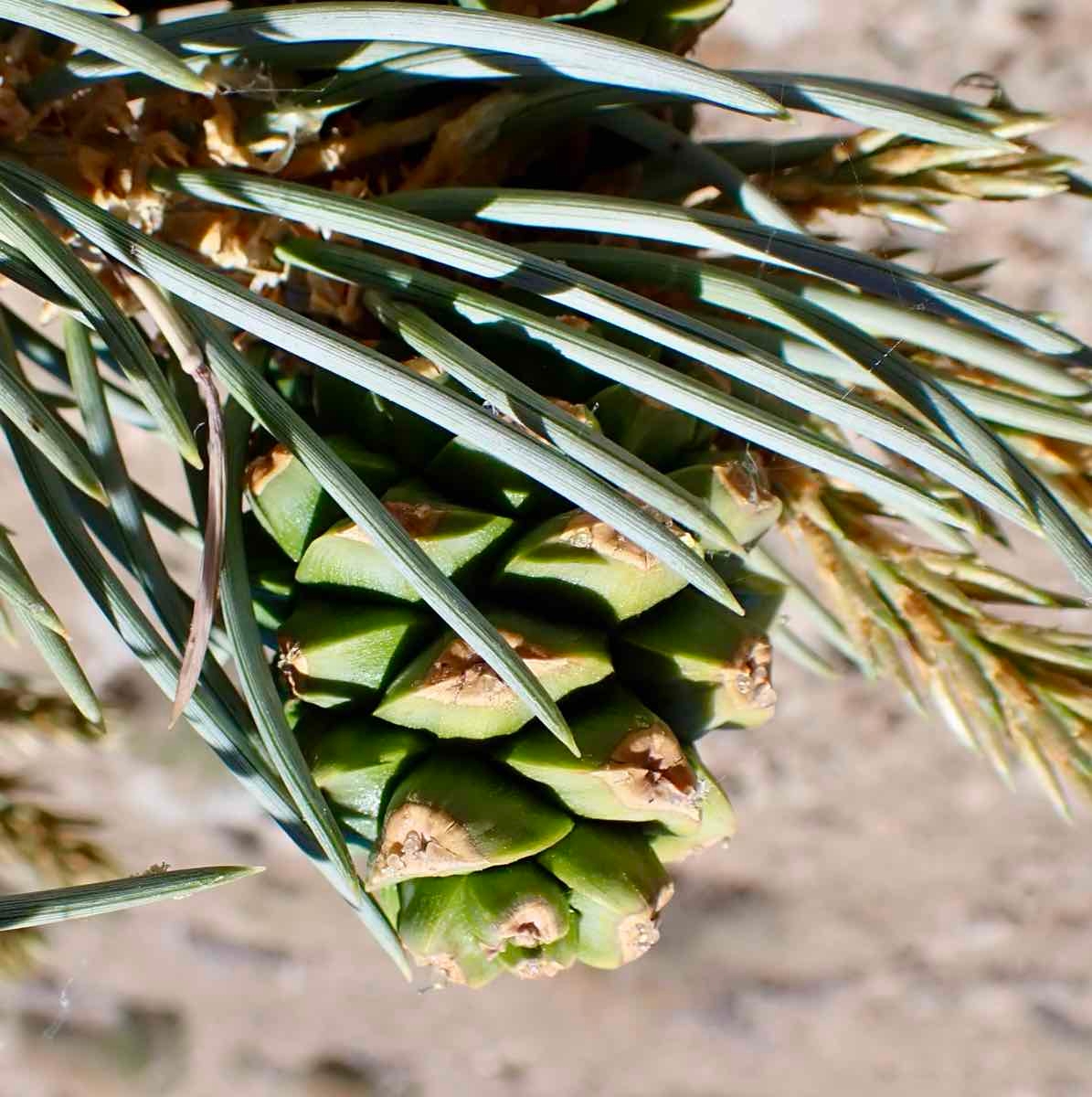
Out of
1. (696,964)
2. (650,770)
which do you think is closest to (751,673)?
(650,770)

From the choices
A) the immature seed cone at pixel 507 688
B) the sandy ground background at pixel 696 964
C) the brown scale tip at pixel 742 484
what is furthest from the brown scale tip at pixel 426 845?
the sandy ground background at pixel 696 964

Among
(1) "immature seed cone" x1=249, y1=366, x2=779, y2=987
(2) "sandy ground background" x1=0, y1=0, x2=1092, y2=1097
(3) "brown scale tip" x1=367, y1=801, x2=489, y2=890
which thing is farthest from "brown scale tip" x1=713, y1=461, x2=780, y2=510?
(2) "sandy ground background" x1=0, y1=0, x2=1092, y2=1097

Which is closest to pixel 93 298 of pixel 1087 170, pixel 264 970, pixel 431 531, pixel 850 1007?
pixel 431 531

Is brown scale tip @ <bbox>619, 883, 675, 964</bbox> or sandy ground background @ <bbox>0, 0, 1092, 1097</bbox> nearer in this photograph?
brown scale tip @ <bbox>619, 883, 675, 964</bbox>

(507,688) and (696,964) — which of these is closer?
(507,688)

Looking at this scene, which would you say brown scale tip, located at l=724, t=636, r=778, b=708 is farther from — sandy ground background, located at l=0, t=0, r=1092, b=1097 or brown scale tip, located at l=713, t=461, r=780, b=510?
sandy ground background, located at l=0, t=0, r=1092, b=1097

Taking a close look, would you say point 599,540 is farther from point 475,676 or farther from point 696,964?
point 696,964
